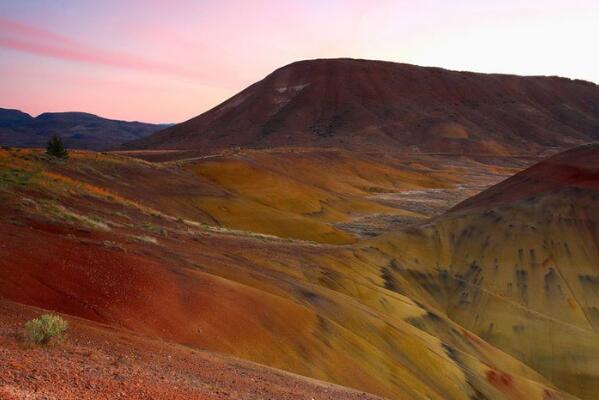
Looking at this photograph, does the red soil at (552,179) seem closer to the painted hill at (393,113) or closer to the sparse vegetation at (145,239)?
the sparse vegetation at (145,239)

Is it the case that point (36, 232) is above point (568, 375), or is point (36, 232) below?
above

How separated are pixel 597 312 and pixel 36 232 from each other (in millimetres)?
34003

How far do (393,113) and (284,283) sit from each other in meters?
136

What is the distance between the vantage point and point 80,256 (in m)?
14.4

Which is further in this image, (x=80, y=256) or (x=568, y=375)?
(x=568, y=375)

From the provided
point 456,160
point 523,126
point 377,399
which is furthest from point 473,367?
point 523,126

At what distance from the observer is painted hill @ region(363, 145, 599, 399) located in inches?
1229

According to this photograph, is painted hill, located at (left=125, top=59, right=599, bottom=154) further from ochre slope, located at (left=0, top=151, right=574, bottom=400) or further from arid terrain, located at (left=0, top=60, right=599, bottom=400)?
ochre slope, located at (left=0, top=151, right=574, bottom=400)

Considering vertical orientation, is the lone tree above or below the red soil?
above

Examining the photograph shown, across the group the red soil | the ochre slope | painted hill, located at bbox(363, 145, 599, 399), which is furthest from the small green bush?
the red soil

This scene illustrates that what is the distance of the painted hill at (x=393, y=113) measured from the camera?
140375 millimetres

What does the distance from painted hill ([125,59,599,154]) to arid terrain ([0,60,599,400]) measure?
68.3 metres

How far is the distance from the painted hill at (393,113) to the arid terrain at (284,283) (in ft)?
224

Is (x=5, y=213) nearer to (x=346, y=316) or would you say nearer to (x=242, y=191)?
(x=346, y=316)
